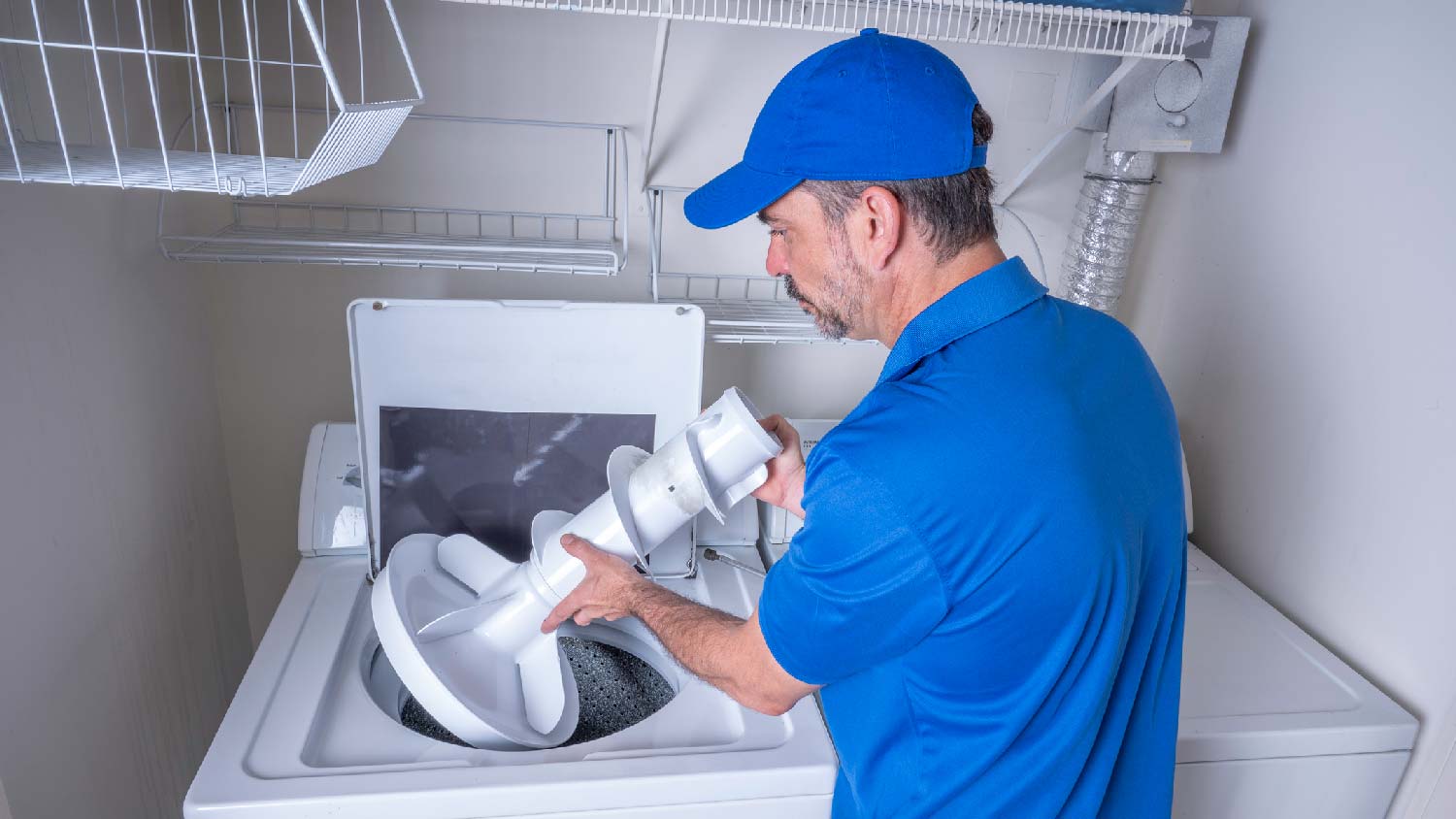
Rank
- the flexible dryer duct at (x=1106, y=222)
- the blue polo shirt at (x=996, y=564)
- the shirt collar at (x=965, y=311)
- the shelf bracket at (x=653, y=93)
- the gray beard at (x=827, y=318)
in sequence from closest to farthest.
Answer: the blue polo shirt at (x=996, y=564) → the shirt collar at (x=965, y=311) → the gray beard at (x=827, y=318) → the shelf bracket at (x=653, y=93) → the flexible dryer duct at (x=1106, y=222)

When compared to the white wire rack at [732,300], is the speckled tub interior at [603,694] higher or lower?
lower

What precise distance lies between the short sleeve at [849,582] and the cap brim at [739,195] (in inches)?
10.9

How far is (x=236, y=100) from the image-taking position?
1482mm

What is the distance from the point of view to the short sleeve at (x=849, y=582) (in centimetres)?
82

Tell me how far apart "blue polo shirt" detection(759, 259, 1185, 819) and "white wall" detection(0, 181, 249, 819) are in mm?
870

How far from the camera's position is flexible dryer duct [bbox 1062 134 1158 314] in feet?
5.54

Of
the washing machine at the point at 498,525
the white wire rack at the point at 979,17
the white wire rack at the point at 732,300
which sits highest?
the white wire rack at the point at 979,17

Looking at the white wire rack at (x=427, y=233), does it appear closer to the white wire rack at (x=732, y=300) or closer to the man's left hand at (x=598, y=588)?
the white wire rack at (x=732, y=300)

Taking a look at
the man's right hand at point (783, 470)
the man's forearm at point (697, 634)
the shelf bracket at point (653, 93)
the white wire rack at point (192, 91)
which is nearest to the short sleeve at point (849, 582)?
the man's forearm at point (697, 634)

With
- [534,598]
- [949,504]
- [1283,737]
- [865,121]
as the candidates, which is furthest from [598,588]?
[1283,737]

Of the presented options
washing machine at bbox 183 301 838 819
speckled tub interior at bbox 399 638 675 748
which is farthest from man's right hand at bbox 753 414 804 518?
speckled tub interior at bbox 399 638 675 748

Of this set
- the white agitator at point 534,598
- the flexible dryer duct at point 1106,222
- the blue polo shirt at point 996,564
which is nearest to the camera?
the blue polo shirt at point 996,564

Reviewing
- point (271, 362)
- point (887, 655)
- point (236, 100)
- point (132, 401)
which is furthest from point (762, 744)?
point (236, 100)

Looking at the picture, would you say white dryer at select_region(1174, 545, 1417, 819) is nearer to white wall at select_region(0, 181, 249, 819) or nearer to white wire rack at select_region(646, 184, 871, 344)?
white wire rack at select_region(646, 184, 871, 344)
